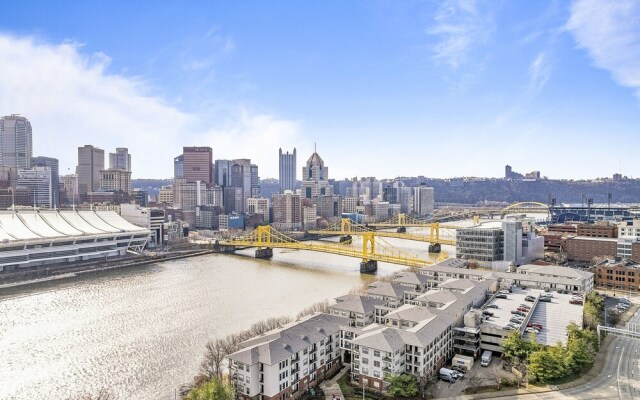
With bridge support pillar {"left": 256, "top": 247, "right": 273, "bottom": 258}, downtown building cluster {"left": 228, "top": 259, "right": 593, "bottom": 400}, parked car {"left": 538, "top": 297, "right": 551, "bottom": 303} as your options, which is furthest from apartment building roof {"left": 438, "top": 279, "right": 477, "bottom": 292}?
bridge support pillar {"left": 256, "top": 247, "right": 273, "bottom": 258}

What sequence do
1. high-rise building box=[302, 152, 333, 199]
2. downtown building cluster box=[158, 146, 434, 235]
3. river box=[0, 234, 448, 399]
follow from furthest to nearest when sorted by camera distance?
high-rise building box=[302, 152, 333, 199], downtown building cluster box=[158, 146, 434, 235], river box=[0, 234, 448, 399]

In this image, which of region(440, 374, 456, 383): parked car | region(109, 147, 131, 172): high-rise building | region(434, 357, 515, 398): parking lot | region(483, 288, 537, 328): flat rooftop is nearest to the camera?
region(434, 357, 515, 398): parking lot

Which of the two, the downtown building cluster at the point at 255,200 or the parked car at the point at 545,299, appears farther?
the downtown building cluster at the point at 255,200

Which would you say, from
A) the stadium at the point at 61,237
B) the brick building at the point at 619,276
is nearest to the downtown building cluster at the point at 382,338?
the brick building at the point at 619,276

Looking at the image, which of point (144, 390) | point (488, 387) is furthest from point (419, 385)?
point (144, 390)

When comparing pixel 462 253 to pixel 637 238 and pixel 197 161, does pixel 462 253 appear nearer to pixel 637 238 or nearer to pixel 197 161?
pixel 637 238

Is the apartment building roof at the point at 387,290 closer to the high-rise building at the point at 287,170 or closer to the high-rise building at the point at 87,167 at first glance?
the high-rise building at the point at 87,167

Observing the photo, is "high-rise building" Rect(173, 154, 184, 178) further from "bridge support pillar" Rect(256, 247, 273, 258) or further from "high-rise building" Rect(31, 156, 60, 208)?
"bridge support pillar" Rect(256, 247, 273, 258)
